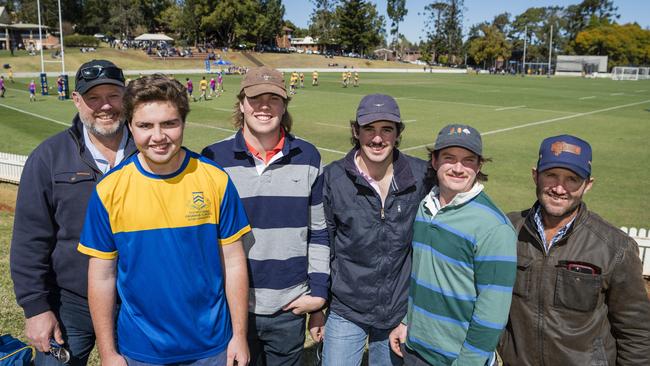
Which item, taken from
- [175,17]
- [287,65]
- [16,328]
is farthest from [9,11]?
[16,328]

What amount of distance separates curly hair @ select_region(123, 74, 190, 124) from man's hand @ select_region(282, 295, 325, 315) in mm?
1415

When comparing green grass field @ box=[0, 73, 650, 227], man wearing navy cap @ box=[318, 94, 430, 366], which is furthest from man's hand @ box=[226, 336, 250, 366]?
green grass field @ box=[0, 73, 650, 227]

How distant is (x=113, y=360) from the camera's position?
2680 mm

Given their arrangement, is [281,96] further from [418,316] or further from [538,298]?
[538,298]

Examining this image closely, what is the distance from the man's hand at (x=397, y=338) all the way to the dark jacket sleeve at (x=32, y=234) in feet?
7.00

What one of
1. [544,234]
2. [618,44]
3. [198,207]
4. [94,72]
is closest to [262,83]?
[198,207]

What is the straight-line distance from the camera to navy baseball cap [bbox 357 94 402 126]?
10.6 feet

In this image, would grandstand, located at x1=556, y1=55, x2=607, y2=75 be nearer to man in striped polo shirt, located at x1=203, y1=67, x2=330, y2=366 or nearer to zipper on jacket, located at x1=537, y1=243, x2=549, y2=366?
zipper on jacket, located at x1=537, y1=243, x2=549, y2=366

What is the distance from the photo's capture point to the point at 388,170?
3373 millimetres

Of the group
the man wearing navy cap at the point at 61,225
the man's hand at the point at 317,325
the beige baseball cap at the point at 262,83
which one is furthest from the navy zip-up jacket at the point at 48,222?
the man's hand at the point at 317,325

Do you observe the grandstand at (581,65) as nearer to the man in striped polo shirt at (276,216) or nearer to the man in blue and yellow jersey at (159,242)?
the man in striped polo shirt at (276,216)

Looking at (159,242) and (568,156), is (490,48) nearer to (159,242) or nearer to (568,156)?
(568,156)

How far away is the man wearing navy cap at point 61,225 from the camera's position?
3051 millimetres

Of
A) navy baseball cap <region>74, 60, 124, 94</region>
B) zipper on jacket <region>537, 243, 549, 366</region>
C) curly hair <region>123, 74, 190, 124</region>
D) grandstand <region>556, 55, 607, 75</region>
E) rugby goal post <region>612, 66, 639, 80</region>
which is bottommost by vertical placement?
zipper on jacket <region>537, 243, 549, 366</region>
